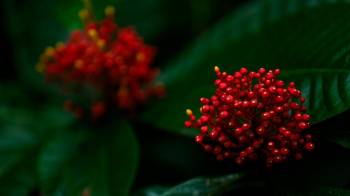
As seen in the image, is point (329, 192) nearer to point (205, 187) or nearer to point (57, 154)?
point (205, 187)

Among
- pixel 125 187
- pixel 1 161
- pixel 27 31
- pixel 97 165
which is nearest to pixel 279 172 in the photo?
pixel 125 187

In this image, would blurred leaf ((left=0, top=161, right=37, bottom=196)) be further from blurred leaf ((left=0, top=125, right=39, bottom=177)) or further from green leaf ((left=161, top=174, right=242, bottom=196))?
green leaf ((left=161, top=174, right=242, bottom=196))

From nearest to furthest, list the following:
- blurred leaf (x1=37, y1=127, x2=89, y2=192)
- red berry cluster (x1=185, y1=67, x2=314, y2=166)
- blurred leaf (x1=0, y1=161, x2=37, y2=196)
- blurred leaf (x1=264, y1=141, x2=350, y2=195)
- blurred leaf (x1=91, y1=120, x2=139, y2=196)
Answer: red berry cluster (x1=185, y1=67, x2=314, y2=166)
blurred leaf (x1=264, y1=141, x2=350, y2=195)
blurred leaf (x1=91, y1=120, x2=139, y2=196)
blurred leaf (x1=37, y1=127, x2=89, y2=192)
blurred leaf (x1=0, y1=161, x2=37, y2=196)

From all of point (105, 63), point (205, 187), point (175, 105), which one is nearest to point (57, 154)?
point (105, 63)

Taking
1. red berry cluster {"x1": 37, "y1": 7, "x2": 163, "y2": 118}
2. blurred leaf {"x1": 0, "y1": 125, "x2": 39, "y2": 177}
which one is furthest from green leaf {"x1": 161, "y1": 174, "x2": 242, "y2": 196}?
blurred leaf {"x1": 0, "y1": 125, "x2": 39, "y2": 177}

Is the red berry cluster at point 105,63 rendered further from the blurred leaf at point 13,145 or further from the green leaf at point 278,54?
the blurred leaf at point 13,145

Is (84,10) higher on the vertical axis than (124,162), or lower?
higher

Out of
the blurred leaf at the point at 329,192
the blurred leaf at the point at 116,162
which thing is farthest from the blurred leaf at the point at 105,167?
the blurred leaf at the point at 329,192

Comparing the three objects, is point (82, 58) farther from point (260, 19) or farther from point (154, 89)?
point (260, 19)
